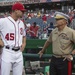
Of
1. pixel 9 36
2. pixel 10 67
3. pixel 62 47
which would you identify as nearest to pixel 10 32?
pixel 9 36

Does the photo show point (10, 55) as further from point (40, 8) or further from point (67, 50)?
point (40, 8)

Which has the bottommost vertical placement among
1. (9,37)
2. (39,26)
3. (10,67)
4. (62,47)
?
(10,67)

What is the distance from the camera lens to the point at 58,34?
177 inches

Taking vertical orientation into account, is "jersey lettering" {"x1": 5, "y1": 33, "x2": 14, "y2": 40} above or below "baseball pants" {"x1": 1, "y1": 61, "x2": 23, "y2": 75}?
above

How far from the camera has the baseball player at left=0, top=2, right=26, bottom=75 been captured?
4.38 m

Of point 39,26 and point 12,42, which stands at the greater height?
point 39,26

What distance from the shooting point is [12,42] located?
173 inches

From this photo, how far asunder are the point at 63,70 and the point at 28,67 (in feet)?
4.31

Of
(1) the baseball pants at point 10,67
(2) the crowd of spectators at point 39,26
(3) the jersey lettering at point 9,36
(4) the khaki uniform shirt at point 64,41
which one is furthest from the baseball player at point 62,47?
(2) the crowd of spectators at point 39,26

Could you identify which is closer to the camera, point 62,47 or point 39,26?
point 62,47

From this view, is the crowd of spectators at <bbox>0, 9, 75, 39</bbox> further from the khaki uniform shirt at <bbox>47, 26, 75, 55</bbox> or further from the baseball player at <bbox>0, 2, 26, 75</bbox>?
the khaki uniform shirt at <bbox>47, 26, 75, 55</bbox>

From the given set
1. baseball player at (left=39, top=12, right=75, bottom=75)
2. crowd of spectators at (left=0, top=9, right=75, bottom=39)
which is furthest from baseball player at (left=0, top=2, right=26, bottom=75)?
crowd of spectators at (left=0, top=9, right=75, bottom=39)

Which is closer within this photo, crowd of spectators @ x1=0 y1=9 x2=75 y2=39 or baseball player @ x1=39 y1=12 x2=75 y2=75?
baseball player @ x1=39 y1=12 x2=75 y2=75

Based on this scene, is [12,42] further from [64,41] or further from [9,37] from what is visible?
[64,41]
